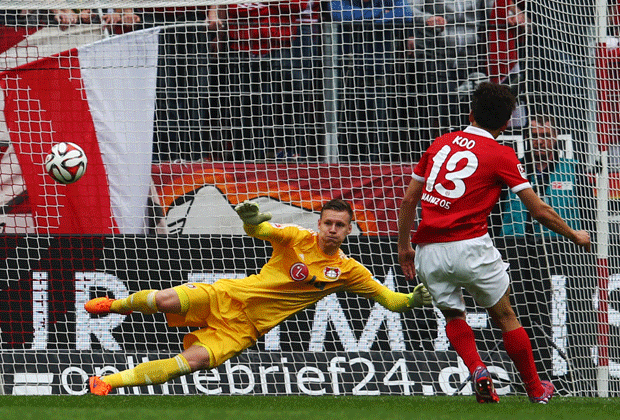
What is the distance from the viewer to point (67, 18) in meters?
7.77

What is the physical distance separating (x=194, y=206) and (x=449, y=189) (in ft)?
11.6

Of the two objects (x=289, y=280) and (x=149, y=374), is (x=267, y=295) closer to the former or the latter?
(x=289, y=280)

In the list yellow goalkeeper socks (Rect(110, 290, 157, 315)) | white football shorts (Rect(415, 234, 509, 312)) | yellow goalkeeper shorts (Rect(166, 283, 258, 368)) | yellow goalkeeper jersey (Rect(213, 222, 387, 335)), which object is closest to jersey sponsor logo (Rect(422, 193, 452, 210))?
white football shorts (Rect(415, 234, 509, 312))

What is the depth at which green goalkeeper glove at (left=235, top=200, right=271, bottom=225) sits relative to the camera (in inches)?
188

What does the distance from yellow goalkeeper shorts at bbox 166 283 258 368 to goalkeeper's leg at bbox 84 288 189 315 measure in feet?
0.18

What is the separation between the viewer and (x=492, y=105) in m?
4.55

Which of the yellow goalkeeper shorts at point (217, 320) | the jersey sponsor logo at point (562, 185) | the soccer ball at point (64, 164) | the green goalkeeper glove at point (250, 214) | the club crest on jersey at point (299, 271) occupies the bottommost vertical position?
the yellow goalkeeper shorts at point (217, 320)

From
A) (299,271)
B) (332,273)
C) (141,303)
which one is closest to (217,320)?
(141,303)

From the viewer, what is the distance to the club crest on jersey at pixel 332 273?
17.3 feet

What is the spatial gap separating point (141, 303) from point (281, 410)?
1462 mm

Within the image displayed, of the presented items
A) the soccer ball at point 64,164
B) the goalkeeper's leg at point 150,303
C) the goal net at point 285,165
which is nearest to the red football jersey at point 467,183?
the goalkeeper's leg at point 150,303

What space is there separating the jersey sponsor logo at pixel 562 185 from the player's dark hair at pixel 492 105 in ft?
7.65

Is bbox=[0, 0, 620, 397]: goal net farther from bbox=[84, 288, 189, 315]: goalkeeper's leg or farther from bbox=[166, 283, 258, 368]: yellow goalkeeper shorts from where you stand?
bbox=[84, 288, 189, 315]: goalkeeper's leg

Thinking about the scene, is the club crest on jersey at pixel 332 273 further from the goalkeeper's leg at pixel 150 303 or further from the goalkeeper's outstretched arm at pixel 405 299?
the goalkeeper's leg at pixel 150 303
